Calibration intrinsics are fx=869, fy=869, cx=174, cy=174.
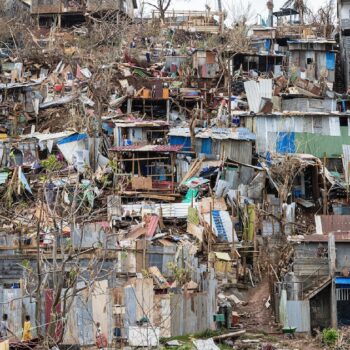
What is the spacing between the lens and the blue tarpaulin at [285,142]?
3002 cm

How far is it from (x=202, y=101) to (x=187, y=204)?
348 inches

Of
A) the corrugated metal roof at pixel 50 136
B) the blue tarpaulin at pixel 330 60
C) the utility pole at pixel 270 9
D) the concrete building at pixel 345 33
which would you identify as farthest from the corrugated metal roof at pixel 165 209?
the utility pole at pixel 270 9

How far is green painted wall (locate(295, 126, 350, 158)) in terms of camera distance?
98.7 ft

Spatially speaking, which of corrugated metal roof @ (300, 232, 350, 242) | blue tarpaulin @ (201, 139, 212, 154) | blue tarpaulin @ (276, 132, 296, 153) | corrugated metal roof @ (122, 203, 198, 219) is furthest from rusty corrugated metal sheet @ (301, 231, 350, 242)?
blue tarpaulin @ (276, 132, 296, 153)

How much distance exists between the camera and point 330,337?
18312 mm

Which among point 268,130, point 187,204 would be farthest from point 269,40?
point 187,204

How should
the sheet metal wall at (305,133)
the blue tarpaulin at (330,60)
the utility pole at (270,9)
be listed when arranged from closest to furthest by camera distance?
the sheet metal wall at (305,133), the blue tarpaulin at (330,60), the utility pole at (270,9)

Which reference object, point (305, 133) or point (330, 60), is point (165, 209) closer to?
point (305, 133)

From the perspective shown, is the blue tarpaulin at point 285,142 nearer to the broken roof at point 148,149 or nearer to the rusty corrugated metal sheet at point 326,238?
the broken roof at point 148,149

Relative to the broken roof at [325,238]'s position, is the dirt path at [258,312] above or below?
below

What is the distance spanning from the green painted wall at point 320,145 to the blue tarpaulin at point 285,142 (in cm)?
16

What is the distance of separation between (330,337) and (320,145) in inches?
505

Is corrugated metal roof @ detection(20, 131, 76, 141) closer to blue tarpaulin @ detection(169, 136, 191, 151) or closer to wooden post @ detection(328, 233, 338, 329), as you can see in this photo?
blue tarpaulin @ detection(169, 136, 191, 151)

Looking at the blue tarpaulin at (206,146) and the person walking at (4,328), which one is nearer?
the person walking at (4,328)
